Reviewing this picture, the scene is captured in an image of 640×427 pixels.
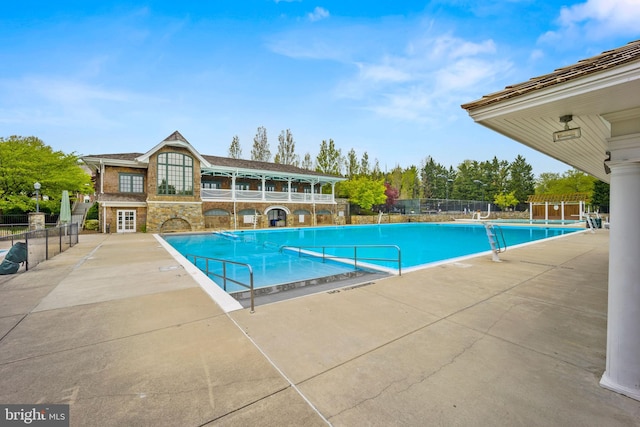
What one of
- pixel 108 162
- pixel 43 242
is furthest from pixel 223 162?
pixel 43 242

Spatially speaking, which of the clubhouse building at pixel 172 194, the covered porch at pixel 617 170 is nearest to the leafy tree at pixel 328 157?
the clubhouse building at pixel 172 194

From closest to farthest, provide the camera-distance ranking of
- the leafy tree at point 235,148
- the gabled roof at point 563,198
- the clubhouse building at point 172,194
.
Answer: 1. the clubhouse building at point 172,194
2. the gabled roof at point 563,198
3. the leafy tree at point 235,148

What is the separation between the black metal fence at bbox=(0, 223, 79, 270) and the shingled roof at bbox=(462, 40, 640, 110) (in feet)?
36.1

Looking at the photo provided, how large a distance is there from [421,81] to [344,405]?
21.6 meters

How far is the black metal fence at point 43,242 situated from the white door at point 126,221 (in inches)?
333

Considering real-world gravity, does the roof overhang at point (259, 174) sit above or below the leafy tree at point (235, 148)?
below

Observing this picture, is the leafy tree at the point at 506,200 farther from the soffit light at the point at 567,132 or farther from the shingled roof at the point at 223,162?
the soffit light at the point at 567,132

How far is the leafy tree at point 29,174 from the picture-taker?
812 inches

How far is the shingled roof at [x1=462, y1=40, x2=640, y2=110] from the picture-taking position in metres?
2.03

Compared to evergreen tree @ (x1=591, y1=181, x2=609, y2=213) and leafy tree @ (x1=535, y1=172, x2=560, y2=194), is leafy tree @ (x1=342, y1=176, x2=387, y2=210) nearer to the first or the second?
evergreen tree @ (x1=591, y1=181, x2=609, y2=213)

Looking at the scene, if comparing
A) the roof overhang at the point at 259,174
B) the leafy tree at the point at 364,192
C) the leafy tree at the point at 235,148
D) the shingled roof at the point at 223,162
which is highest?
the leafy tree at the point at 235,148

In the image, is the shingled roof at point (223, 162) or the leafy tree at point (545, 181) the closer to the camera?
the shingled roof at point (223, 162)

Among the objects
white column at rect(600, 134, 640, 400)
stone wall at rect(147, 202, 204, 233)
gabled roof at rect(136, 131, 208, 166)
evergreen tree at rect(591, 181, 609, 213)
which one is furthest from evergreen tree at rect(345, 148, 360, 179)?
white column at rect(600, 134, 640, 400)

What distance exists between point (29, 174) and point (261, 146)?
99.2ft
